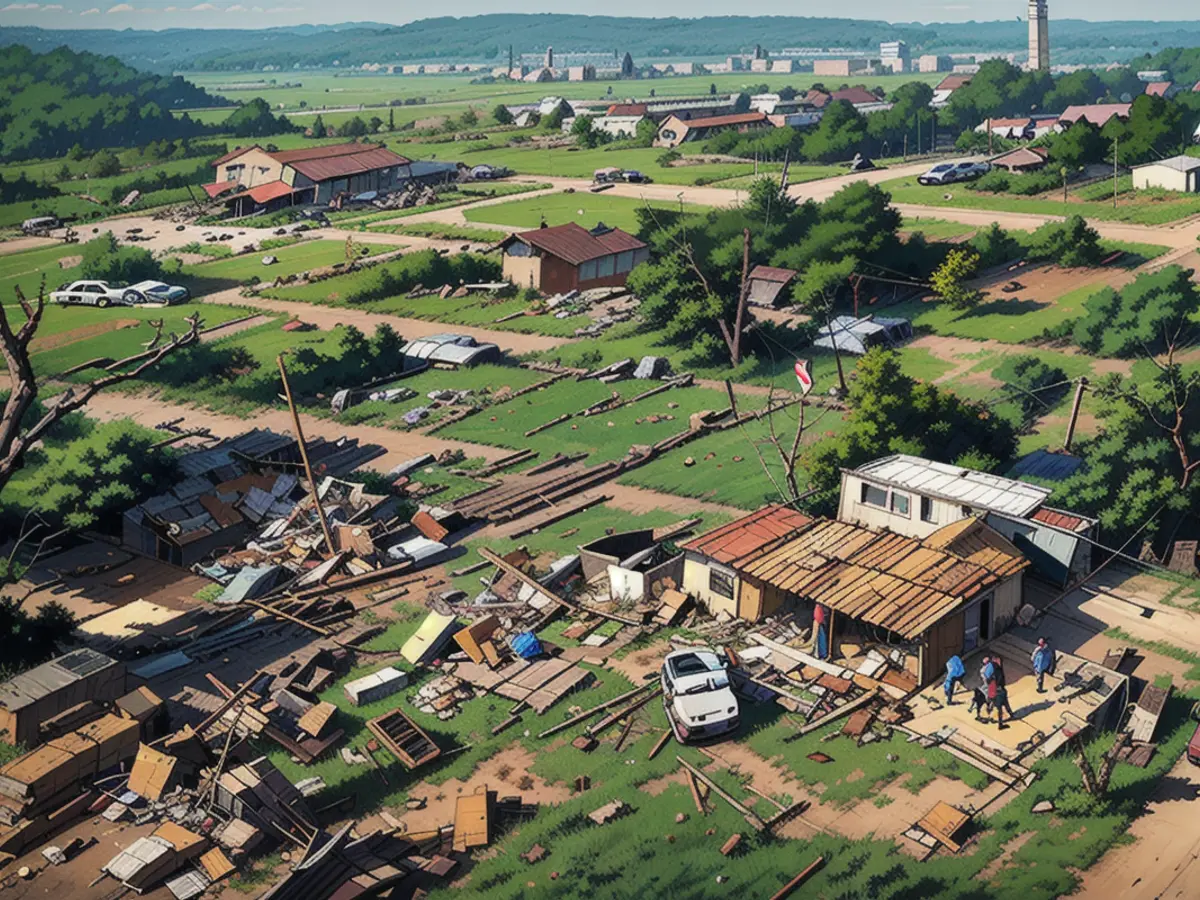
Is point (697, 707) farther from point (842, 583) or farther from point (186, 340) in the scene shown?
point (186, 340)

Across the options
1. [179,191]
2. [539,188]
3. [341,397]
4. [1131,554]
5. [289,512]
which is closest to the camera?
[1131,554]

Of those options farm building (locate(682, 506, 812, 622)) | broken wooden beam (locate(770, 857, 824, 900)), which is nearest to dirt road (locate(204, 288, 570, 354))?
farm building (locate(682, 506, 812, 622))

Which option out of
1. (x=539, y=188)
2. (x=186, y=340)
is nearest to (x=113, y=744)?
(x=186, y=340)

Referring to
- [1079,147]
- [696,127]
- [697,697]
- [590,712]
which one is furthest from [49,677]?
[696,127]

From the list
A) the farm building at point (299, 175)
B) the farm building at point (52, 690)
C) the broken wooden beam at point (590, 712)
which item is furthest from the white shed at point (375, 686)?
the farm building at point (299, 175)

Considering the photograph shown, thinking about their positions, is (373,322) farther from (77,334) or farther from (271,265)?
(271,265)

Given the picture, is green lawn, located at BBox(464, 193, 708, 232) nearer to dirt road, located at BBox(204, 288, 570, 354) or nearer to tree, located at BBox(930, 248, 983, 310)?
dirt road, located at BBox(204, 288, 570, 354)
